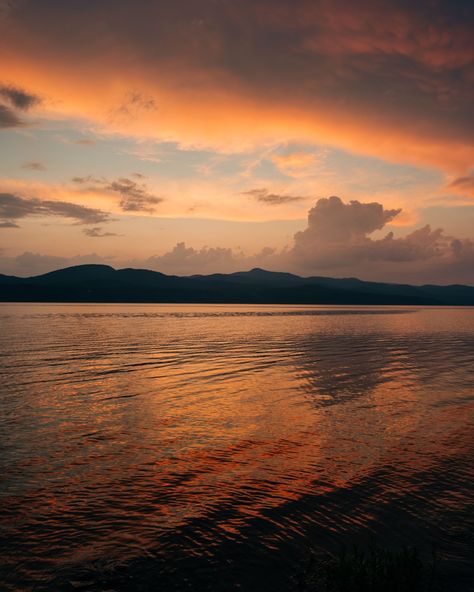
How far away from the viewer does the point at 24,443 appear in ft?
69.1

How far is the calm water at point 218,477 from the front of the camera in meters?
11.8

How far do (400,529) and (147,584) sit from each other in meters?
7.67

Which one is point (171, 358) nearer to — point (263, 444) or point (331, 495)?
point (263, 444)

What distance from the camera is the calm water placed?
1178cm

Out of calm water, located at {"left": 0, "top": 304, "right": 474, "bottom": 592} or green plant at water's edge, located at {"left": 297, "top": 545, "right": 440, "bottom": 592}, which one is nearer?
green plant at water's edge, located at {"left": 297, "top": 545, "right": 440, "bottom": 592}

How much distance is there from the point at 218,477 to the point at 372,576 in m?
8.66

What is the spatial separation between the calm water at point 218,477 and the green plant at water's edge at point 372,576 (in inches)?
22.8

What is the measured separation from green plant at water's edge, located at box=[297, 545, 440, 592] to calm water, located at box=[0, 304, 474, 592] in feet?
1.90

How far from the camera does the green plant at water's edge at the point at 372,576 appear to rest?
32.3 feet

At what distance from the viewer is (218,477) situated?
17.6m

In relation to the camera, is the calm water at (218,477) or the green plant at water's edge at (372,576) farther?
the calm water at (218,477)

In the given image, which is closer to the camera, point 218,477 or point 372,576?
point 372,576

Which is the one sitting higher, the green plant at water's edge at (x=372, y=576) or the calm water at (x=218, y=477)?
the green plant at water's edge at (x=372, y=576)

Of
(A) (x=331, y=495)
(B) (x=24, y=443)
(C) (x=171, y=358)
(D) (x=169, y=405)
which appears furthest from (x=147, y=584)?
(C) (x=171, y=358)
